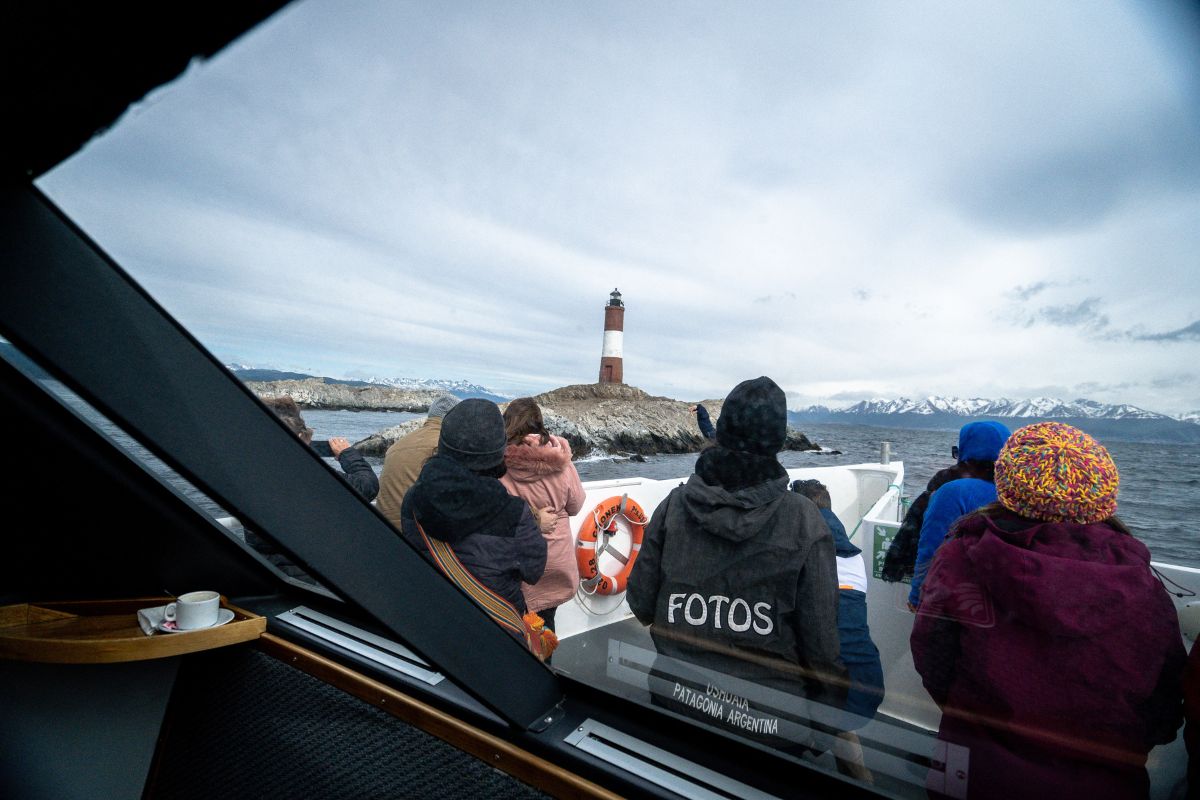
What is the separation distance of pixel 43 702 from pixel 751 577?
185 cm

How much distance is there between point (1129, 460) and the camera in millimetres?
866

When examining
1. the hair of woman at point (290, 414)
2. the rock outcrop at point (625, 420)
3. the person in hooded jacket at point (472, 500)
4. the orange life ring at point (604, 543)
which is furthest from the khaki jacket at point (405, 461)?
the orange life ring at point (604, 543)

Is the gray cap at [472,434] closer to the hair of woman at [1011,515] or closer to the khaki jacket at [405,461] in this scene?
the khaki jacket at [405,461]

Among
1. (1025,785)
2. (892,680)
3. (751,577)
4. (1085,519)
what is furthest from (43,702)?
(1085,519)

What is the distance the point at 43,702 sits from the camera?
4.81ft

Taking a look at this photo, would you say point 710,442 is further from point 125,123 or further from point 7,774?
point 7,774

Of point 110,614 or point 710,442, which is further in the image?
point 110,614

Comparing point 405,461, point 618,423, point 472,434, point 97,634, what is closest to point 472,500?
point 472,434

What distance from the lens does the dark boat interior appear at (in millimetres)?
Answer: 738

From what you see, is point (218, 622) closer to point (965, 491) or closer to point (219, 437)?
point (219, 437)

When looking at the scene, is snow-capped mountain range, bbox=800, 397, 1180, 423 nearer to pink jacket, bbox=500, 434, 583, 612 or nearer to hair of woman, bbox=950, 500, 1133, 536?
hair of woman, bbox=950, 500, 1133, 536

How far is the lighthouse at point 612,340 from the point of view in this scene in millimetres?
1188

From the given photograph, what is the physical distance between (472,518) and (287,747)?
2.19 feet

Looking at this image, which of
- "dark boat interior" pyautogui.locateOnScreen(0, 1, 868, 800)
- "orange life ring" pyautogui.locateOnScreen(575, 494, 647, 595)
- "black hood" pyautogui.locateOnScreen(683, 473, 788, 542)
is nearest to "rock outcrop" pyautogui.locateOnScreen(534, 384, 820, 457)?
"black hood" pyautogui.locateOnScreen(683, 473, 788, 542)
